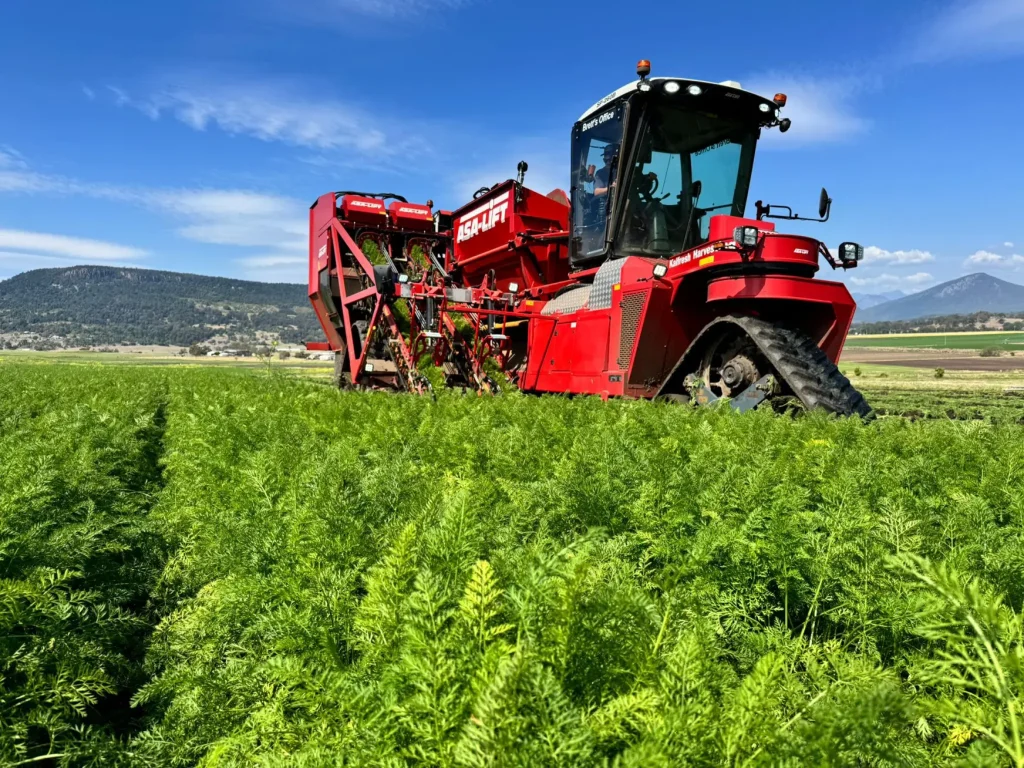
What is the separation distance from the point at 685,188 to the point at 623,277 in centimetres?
A: 177

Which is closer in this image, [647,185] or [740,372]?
[740,372]

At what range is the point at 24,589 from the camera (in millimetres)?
2139

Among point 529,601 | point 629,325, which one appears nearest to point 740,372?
point 629,325

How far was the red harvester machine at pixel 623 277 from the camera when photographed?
5.91 metres

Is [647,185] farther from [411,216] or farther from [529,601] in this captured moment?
[529,601]

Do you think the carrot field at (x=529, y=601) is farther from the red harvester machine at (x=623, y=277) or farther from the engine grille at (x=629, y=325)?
the engine grille at (x=629, y=325)

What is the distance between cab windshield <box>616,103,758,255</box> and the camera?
791cm

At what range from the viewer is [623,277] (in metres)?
7.17

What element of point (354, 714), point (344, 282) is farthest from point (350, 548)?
point (344, 282)

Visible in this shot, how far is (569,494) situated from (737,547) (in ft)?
2.59

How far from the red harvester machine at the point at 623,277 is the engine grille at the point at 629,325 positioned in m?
0.02

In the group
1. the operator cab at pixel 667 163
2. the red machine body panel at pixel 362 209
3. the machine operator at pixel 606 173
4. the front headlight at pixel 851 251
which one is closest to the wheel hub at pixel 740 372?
the front headlight at pixel 851 251

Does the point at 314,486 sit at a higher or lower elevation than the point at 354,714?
higher

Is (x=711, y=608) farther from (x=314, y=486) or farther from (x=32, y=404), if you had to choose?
→ (x=32, y=404)
